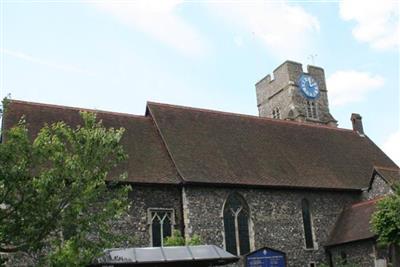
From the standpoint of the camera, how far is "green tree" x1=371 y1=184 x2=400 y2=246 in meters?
19.2

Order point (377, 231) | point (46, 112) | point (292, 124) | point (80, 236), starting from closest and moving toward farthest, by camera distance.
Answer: point (80, 236) < point (377, 231) < point (46, 112) < point (292, 124)

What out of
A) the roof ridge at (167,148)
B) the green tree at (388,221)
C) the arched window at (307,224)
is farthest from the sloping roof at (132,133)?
the green tree at (388,221)

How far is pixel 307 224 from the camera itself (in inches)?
952

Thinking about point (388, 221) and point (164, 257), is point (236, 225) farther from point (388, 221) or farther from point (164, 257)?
point (164, 257)

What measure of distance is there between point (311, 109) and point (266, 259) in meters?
25.2

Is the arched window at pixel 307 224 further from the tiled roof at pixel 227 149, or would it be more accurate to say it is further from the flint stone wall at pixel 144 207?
the flint stone wall at pixel 144 207

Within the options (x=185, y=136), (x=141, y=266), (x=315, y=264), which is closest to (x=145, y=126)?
(x=185, y=136)

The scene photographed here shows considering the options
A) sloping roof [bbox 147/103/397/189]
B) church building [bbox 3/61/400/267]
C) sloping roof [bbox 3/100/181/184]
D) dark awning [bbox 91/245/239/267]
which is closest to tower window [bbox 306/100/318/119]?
sloping roof [bbox 147/103/397/189]

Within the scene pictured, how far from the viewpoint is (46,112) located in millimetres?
22781

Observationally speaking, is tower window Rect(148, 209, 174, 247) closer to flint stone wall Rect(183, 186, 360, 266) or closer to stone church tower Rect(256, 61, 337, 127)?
flint stone wall Rect(183, 186, 360, 266)

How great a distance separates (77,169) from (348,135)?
21.9m

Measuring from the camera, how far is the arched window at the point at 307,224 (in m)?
23.9

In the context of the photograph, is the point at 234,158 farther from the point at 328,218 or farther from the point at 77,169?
the point at 77,169

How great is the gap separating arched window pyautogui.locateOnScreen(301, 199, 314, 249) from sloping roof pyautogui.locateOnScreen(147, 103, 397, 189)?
968 millimetres
